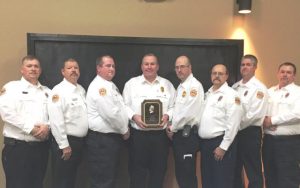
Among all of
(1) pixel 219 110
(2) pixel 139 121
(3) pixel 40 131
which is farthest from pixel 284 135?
(3) pixel 40 131

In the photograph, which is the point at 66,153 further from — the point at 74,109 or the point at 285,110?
the point at 285,110

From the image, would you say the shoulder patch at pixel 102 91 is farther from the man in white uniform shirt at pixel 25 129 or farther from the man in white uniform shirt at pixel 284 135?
the man in white uniform shirt at pixel 284 135

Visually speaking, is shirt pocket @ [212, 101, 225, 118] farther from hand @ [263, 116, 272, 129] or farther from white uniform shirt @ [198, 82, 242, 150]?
hand @ [263, 116, 272, 129]

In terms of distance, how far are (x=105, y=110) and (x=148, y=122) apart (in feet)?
1.58

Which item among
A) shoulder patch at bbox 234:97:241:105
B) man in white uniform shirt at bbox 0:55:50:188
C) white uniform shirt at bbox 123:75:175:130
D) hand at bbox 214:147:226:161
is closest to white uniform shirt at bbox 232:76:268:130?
shoulder patch at bbox 234:97:241:105

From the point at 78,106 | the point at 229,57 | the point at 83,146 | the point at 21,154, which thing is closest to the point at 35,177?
the point at 21,154

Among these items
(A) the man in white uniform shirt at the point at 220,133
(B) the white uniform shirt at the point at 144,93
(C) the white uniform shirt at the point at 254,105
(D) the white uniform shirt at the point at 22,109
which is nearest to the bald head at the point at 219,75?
(A) the man in white uniform shirt at the point at 220,133

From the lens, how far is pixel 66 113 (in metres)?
3.28

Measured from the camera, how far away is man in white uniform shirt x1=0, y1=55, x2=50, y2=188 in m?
3.21

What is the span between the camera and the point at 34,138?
10.7 feet

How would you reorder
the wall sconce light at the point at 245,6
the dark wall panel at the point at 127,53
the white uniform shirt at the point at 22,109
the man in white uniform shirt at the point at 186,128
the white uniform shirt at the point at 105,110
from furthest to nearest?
the wall sconce light at the point at 245,6 → the dark wall panel at the point at 127,53 → the man in white uniform shirt at the point at 186,128 → the white uniform shirt at the point at 105,110 → the white uniform shirt at the point at 22,109

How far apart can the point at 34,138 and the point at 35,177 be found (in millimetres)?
400

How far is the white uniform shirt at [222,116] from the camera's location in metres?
3.39

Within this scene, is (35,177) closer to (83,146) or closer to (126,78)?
(83,146)
